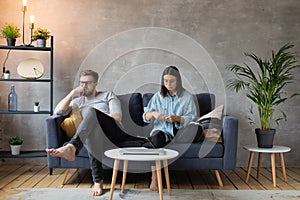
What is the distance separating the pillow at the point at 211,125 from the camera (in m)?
3.45

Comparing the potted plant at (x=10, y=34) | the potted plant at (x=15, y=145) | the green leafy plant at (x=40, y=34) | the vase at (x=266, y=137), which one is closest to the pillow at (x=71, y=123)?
the potted plant at (x=15, y=145)

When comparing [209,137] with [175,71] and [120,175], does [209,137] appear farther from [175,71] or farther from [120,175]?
[120,175]

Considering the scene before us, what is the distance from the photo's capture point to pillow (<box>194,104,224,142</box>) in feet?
11.3

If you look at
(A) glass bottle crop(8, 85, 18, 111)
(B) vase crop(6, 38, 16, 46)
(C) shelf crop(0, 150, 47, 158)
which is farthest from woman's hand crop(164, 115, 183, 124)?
(B) vase crop(6, 38, 16, 46)

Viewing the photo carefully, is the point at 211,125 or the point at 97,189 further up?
the point at 211,125

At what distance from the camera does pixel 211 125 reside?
11.6ft

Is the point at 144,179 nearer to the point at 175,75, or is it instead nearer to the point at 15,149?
the point at 175,75

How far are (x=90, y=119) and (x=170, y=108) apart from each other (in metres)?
0.80

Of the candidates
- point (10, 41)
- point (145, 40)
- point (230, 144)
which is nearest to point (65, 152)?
point (230, 144)

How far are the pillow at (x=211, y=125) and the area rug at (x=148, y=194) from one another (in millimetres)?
472

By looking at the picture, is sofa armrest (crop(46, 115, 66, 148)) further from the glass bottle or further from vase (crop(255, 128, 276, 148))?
vase (crop(255, 128, 276, 148))

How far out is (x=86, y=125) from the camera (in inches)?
126

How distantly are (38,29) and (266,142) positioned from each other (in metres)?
2.52

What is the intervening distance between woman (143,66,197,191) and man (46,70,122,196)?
0.33m
